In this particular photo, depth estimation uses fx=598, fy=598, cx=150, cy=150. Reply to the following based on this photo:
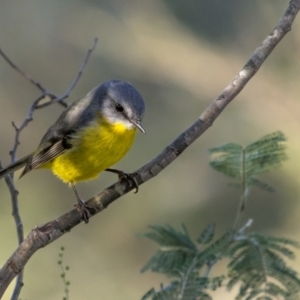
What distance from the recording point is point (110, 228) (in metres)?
7.13

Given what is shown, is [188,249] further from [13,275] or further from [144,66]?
[144,66]

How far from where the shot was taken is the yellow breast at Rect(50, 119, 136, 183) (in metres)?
3.16

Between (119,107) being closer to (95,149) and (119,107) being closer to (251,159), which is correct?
(95,149)

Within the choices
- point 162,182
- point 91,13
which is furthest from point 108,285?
point 91,13

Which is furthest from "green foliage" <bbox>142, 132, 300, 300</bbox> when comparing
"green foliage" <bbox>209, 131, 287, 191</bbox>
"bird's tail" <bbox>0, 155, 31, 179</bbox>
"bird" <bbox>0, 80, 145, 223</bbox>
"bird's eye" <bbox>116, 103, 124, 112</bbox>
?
"bird's tail" <bbox>0, 155, 31, 179</bbox>

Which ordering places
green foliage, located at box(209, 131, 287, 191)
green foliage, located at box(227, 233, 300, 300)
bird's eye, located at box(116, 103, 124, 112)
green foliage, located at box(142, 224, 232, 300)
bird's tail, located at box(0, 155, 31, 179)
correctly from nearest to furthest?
green foliage, located at box(142, 224, 232, 300)
green foliage, located at box(227, 233, 300, 300)
green foliage, located at box(209, 131, 287, 191)
bird's tail, located at box(0, 155, 31, 179)
bird's eye, located at box(116, 103, 124, 112)

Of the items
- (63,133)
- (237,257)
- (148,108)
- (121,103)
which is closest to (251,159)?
(237,257)

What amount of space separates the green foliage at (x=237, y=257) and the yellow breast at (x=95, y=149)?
2.18ft

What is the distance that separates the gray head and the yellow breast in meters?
0.04

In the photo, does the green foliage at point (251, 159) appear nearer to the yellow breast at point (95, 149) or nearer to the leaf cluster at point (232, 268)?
the leaf cluster at point (232, 268)

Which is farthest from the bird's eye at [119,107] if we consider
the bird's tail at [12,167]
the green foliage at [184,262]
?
the green foliage at [184,262]

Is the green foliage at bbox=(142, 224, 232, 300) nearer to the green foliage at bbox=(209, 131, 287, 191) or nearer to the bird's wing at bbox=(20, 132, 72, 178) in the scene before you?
the green foliage at bbox=(209, 131, 287, 191)

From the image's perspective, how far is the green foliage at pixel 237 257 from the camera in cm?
218

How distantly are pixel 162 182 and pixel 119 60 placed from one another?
1842 mm
